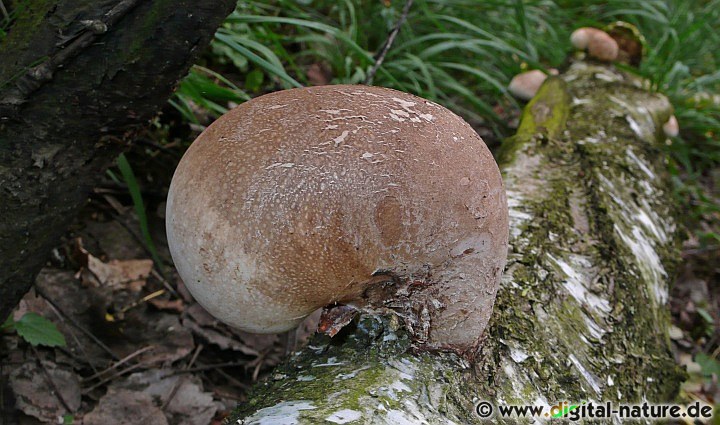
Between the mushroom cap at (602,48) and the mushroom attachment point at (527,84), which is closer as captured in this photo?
the mushroom attachment point at (527,84)

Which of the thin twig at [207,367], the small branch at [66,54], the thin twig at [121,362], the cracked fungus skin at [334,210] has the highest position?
the small branch at [66,54]

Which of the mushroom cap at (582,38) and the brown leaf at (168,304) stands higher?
the mushroom cap at (582,38)

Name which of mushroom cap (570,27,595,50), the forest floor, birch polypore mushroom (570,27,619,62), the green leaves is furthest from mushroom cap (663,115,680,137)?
the green leaves

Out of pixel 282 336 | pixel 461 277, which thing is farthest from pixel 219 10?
pixel 282 336

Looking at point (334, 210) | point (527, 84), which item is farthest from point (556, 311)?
point (527, 84)
